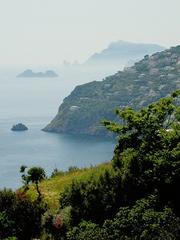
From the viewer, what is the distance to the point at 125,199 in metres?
28.7

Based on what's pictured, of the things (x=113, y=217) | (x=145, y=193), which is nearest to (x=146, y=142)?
(x=145, y=193)

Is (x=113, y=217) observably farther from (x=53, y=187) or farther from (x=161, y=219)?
(x=53, y=187)

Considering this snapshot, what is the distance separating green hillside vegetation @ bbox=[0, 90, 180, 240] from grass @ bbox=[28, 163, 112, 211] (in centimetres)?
46

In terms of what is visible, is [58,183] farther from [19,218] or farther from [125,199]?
[125,199]

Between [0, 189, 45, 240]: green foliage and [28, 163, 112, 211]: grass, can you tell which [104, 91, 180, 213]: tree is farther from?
[0, 189, 45, 240]: green foliage

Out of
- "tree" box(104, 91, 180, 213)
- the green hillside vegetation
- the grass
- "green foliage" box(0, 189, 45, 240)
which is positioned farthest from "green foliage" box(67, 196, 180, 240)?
the grass

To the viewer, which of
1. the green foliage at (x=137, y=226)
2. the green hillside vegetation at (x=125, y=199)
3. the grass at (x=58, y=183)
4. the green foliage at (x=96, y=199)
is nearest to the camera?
the green foliage at (x=137, y=226)

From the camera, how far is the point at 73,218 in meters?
29.0

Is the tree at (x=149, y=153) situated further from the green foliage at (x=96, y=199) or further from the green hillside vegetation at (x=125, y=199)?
the green foliage at (x=96, y=199)

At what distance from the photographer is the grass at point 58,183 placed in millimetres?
32688

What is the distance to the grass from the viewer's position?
32688 mm

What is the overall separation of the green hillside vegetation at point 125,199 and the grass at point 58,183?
0.46m

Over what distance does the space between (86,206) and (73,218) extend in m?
0.96

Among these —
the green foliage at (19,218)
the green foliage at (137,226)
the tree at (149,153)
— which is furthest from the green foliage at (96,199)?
the green foliage at (19,218)
